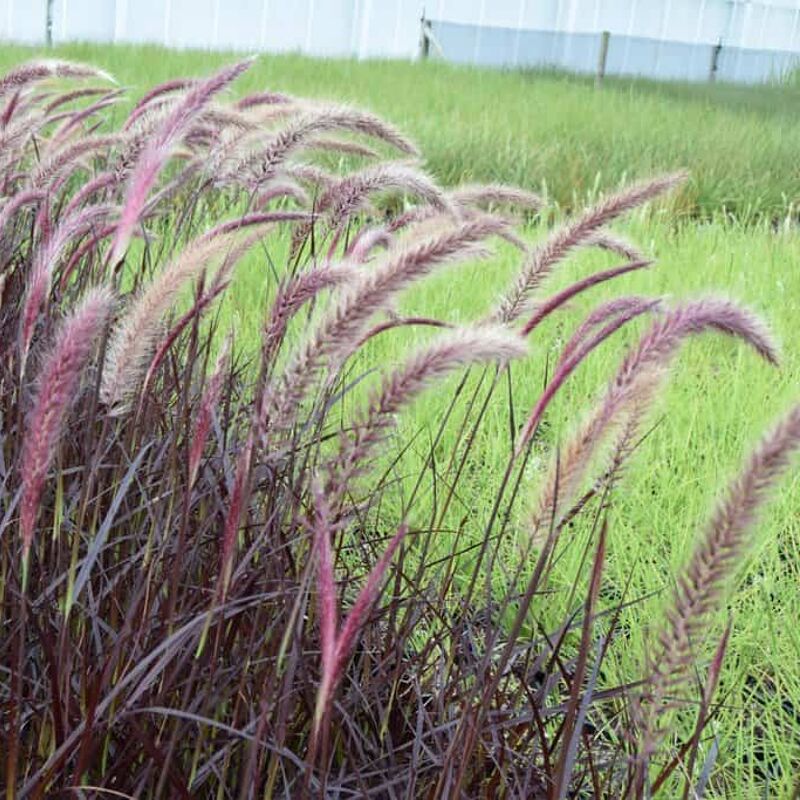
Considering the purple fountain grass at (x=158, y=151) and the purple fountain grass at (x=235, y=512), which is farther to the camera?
the purple fountain grass at (x=158, y=151)

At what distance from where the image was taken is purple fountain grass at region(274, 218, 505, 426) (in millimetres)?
917

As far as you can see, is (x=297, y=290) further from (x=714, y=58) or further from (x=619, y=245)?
(x=714, y=58)

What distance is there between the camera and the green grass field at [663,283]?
162 centimetres

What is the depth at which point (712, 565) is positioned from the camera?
76 centimetres

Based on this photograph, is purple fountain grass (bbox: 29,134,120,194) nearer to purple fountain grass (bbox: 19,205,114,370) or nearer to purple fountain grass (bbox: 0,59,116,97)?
purple fountain grass (bbox: 0,59,116,97)

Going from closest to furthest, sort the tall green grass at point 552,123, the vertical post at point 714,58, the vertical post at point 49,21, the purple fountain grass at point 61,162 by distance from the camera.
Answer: the purple fountain grass at point 61,162 < the tall green grass at point 552,123 < the vertical post at point 49,21 < the vertical post at point 714,58

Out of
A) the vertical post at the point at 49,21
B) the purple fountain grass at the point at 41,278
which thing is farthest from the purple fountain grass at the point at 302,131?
the vertical post at the point at 49,21

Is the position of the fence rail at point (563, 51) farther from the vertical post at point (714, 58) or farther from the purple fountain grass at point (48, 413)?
the purple fountain grass at point (48, 413)

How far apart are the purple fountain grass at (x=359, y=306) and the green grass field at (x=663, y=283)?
19 cm

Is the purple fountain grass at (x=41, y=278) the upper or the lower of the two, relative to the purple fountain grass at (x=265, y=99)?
lower

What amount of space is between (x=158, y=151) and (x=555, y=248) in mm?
381

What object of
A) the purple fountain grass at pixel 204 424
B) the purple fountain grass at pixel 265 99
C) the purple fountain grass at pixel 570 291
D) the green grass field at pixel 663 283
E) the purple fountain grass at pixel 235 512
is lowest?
the green grass field at pixel 663 283

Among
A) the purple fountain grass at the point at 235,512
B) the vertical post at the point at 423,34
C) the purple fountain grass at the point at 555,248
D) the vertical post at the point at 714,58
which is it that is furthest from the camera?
the vertical post at the point at 714,58

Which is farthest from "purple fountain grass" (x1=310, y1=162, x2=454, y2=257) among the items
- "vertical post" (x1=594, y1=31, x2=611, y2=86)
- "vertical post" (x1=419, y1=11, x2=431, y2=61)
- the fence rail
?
"vertical post" (x1=419, y1=11, x2=431, y2=61)
